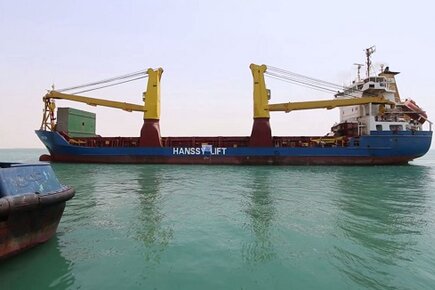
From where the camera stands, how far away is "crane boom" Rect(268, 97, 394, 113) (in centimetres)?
2345

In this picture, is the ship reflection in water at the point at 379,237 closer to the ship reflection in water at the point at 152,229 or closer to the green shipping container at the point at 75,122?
the ship reflection in water at the point at 152,229

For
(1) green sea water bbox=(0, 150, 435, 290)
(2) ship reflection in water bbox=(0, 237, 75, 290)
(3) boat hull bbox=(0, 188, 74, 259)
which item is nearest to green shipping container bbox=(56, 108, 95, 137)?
(1) green sea water bbox=(0, 150, 435, 290)

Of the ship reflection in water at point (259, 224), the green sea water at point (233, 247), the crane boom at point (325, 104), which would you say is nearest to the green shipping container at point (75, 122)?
the crane boom at point (325, 104)

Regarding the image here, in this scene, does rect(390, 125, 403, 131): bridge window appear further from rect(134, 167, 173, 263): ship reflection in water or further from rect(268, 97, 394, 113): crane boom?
rect(134, 167, 173, 263): ship reflection in water

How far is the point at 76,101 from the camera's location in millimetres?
26578

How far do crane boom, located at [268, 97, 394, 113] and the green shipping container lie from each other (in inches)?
747

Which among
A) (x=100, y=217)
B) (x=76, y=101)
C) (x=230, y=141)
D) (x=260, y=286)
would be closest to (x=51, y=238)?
(x=100, y=217)

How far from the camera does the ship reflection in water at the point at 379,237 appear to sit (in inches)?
154

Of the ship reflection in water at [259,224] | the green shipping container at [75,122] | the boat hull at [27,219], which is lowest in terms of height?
the ship reflection in water at [259,224]

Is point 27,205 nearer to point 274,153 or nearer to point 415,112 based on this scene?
point 274,153

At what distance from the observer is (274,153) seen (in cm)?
2389

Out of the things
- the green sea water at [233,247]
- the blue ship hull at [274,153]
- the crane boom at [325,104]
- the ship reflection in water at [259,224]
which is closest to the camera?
the green sea water at [233,247]

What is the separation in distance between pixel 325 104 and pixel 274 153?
607 cm

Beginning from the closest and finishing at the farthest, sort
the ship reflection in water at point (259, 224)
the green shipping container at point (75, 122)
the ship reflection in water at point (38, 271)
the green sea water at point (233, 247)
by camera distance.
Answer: the ship reflection in water at point (38, 271) → the green sea water at point (233, 247) → the ship reflection in water at point (259, 224) → the green shipping container at point (75, 122)
